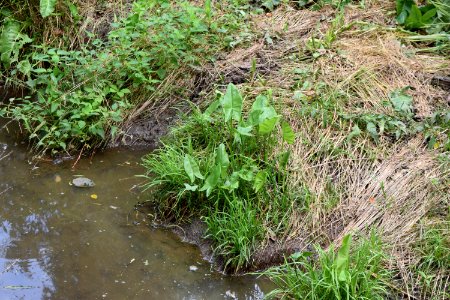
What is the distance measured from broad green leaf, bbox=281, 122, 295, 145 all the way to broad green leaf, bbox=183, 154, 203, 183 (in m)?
0.59

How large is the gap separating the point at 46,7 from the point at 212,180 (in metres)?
2.24

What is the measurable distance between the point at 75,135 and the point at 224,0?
6.08ft

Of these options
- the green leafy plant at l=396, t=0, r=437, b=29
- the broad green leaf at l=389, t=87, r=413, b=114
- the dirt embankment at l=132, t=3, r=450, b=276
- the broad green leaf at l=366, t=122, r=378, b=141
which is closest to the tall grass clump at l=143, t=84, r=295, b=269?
the dirt embankment at l=132, t=3, r=450, b=276

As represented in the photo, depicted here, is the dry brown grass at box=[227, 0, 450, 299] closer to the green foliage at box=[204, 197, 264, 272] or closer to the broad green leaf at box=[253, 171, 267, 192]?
the green foliage at box=[204, 197, 264, 272]

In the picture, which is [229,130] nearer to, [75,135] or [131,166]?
[131,166]

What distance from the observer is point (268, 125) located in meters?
3.62

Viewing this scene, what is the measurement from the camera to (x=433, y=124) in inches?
155

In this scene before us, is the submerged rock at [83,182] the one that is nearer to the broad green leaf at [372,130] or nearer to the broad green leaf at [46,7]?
the broad green leaf at [46,7]

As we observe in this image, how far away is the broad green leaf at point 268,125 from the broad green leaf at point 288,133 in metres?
0.07

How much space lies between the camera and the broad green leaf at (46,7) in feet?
15.3

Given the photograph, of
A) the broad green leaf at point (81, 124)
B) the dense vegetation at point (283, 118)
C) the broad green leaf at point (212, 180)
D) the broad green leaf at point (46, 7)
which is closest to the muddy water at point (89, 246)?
the dense vegetation at point (283, 118)

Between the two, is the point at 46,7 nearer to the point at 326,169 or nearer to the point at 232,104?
the point at 232,104

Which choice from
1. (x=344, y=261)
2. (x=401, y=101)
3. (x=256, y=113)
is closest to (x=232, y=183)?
(x=256, y=113)

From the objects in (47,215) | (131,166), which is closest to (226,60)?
(131,166)
